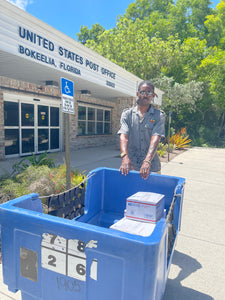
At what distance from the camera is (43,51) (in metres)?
6.03

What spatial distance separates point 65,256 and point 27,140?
936 centimetres

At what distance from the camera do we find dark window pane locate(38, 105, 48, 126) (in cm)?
1064

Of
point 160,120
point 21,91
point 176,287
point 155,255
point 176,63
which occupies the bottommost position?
point 176,287

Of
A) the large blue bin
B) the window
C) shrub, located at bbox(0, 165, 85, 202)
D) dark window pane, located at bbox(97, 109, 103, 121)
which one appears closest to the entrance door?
the window

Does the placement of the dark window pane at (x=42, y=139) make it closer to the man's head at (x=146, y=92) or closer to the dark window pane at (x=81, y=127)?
the dark window pane at (x=81, y=127)

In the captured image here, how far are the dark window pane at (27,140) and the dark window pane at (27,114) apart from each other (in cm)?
33

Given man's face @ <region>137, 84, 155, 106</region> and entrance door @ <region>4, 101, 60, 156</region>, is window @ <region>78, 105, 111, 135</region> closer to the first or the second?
entrance door @ <region>4, 101, 60, 156</region>

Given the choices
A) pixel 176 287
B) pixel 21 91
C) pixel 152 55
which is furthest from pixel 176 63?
pixel 176 287

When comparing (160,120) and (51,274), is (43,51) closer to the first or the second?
(160,120)

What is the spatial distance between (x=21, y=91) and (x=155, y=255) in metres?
9.44

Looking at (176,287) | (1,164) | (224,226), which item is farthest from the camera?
(1,164)

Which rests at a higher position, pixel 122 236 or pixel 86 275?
pixel 122 236

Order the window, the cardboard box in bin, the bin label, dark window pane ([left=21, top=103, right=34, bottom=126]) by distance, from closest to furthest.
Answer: the bin label, the cardboard box in bin, dark window pane ([left=21, top=103, right=34, bottom=126]), the window

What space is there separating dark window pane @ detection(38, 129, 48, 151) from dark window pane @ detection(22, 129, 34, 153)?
46 centimetres
